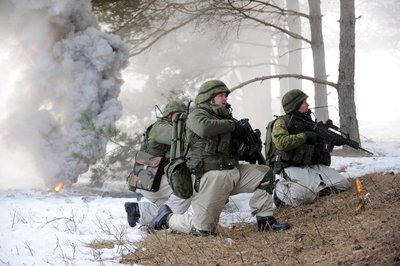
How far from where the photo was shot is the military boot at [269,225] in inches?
203

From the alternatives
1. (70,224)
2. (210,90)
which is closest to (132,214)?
(70,224)

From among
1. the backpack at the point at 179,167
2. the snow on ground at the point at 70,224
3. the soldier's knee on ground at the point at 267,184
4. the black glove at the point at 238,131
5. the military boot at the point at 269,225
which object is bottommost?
the snow on ground at the point at 70,224

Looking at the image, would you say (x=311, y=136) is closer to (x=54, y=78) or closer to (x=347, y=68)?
(x=347, y=68)

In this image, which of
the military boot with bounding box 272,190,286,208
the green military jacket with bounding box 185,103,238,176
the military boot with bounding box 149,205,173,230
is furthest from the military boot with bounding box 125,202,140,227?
the military boot with bounding box 272,190,286,208

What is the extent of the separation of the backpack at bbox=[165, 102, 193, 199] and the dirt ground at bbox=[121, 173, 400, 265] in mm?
476

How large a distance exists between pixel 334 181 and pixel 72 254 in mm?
3277

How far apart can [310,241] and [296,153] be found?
2083 mm

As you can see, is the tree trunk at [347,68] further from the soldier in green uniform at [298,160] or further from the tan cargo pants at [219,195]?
the tan cargo pants at [219,195]

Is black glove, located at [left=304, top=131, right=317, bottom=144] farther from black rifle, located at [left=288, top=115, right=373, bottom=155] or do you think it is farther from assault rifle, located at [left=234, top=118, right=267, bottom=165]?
assault rifle, located at [left=234, top=118, right=267, bottom=165]

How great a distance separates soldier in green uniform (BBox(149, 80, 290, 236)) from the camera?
17.1ft

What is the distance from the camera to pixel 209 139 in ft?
17.1

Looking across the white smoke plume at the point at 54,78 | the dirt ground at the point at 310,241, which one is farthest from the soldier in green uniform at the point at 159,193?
the white smoke plume at the point at 54,78

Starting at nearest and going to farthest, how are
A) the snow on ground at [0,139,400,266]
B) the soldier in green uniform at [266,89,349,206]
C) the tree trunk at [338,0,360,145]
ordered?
1. the snow on ground at [0,139,400,266]
2. the soldier in green uniform at [266,89,349,206]
3. the tree trunk at [338,0,360,145]

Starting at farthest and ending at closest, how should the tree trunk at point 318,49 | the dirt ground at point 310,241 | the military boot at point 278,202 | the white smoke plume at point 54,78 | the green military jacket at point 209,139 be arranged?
the tree trunk at point 318,49
the white smoke plume at point 54,78
the military boot at point 278,202
the green military jacket at point 209,139
the dirt ground at point 310,241
